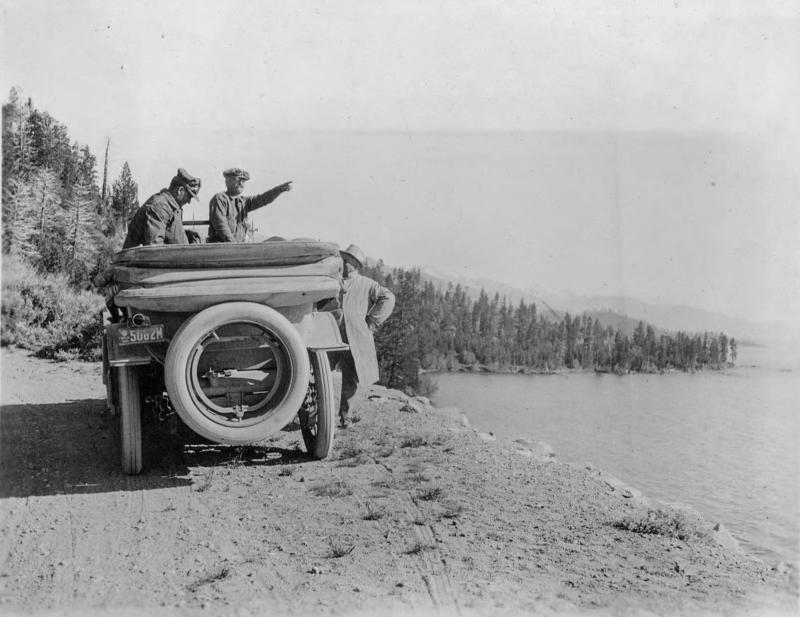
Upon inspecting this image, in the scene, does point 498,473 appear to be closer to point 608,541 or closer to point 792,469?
point 608,541

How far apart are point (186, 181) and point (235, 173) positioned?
69 centimetres

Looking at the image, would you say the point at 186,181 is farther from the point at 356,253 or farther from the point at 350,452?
the point at 350,452

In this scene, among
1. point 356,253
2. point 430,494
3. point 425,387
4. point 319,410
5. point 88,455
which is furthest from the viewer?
point 425,387

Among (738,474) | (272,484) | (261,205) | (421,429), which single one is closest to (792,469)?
(738,474)

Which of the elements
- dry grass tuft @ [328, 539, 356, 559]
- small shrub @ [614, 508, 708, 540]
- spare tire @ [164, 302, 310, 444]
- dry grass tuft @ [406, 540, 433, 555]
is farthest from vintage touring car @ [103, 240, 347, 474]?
small shrub @ [614, 508, 708, 540]

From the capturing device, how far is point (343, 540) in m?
4.39

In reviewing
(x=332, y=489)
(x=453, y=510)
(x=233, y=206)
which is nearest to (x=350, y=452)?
(x=332, y=489)

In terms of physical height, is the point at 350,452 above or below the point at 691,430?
above

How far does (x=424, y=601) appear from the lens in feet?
12.0

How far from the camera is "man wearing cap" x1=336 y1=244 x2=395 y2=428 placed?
727 cm

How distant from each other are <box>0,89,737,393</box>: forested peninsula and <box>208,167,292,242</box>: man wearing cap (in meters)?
3.16

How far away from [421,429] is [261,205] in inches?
120

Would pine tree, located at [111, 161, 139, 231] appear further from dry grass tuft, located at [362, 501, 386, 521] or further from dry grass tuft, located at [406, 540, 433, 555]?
dry grass tuft, located at [406, 540, 433, 555]

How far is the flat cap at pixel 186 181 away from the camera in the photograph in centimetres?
620
